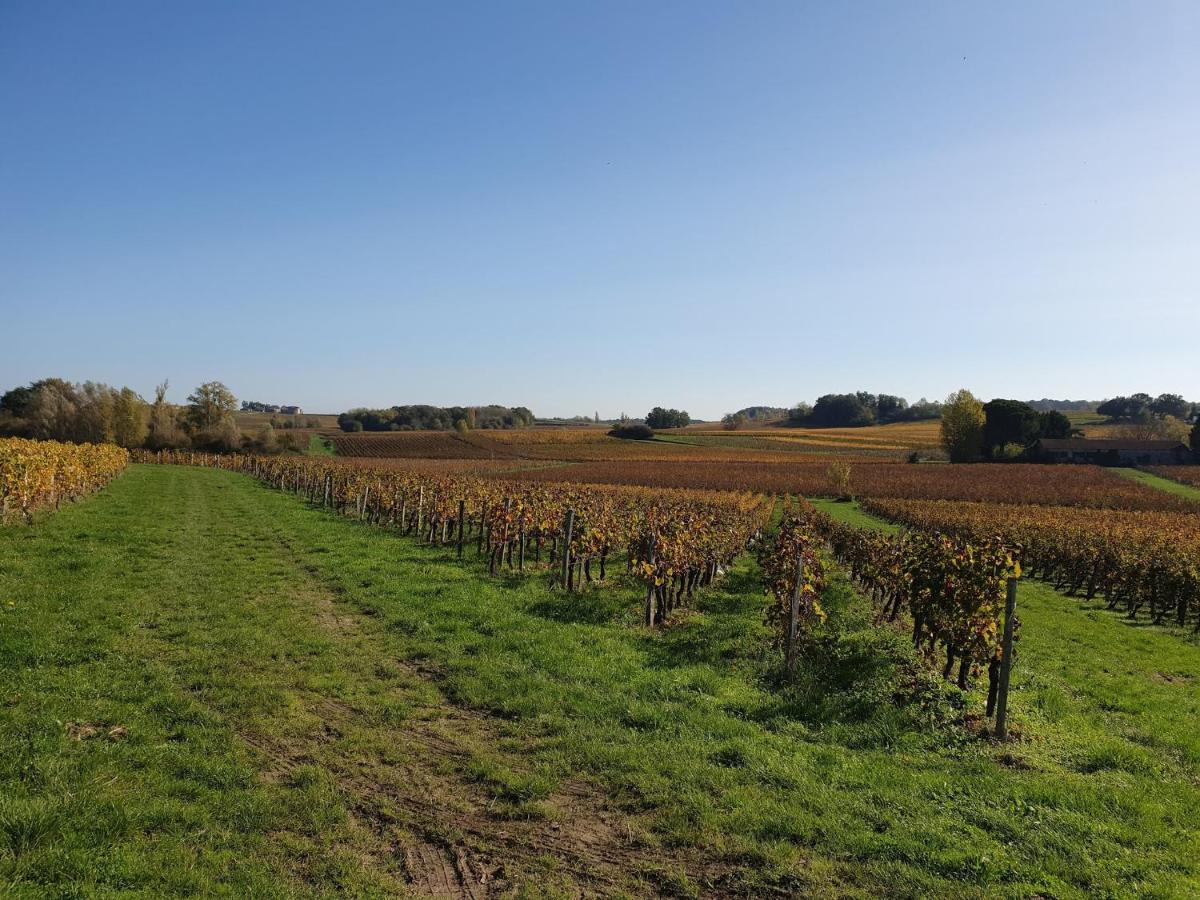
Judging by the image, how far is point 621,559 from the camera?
2170 centimetres

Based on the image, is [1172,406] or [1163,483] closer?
[1163,483]

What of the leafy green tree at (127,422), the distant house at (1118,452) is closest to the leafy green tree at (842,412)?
the distant house at (1118,452)

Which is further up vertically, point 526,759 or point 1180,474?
point 526,759

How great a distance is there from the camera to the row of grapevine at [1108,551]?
20.0 m

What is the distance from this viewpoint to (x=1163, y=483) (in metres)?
68.1

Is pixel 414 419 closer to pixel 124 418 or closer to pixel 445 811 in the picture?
pixel 124 418

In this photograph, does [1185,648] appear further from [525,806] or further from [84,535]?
[84,535]

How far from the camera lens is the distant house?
289 ft

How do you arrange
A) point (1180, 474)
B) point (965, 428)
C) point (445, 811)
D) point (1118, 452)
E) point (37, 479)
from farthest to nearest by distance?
1. point (965, 428)
2. point (1118, 452)
3. point (1180, 474)
4. point (37, 479)
5. point (445, 811)

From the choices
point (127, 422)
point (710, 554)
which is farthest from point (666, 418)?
point (710, 554)

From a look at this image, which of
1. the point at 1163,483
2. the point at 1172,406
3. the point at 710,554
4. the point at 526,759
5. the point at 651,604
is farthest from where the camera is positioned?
the point at 1172,406

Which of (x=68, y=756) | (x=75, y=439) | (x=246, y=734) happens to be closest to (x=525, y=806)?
(x=246, y=734)

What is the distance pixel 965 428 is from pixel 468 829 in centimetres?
10407

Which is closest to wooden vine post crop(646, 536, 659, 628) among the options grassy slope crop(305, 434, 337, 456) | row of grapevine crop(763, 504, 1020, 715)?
row of grapevine crop(763, 504, 1020, 715)
